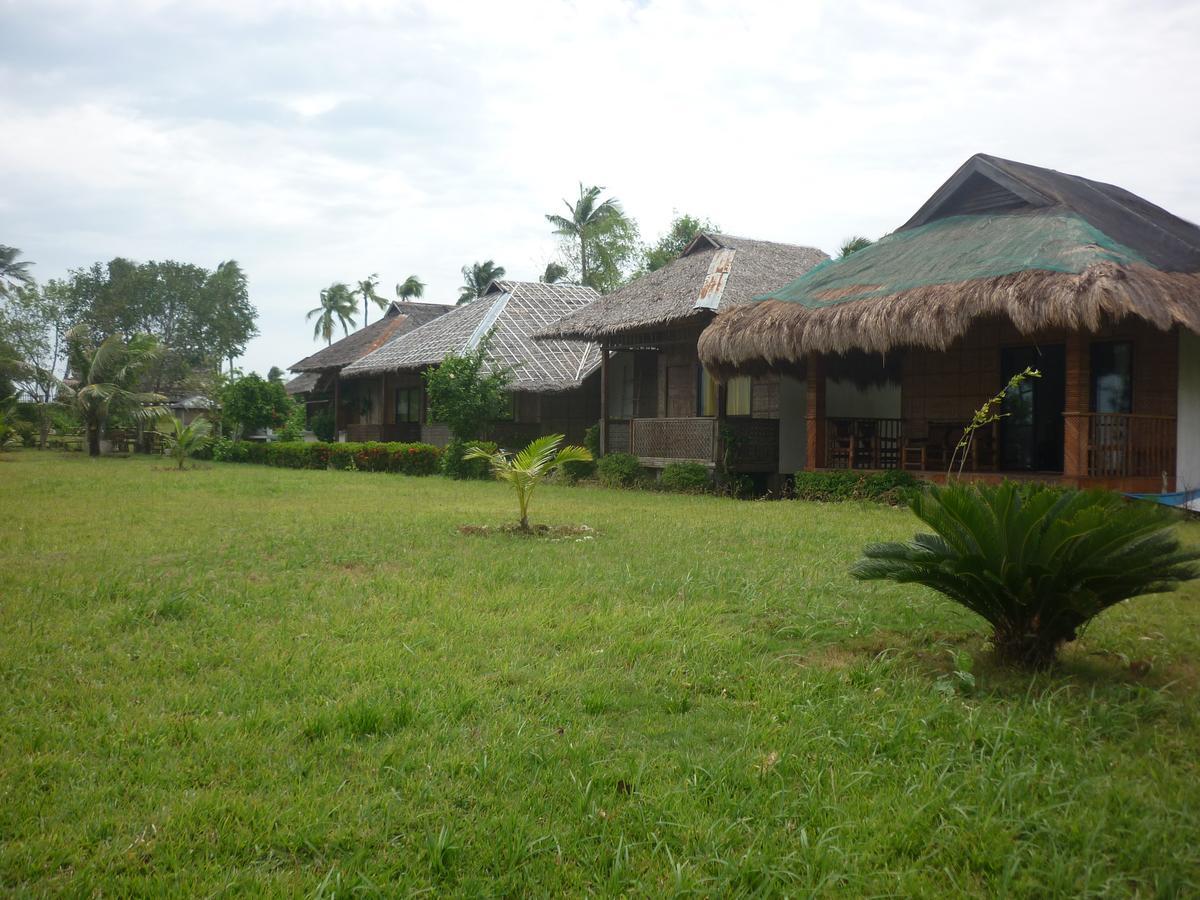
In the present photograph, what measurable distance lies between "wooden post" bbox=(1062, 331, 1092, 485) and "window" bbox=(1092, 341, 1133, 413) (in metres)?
1.81

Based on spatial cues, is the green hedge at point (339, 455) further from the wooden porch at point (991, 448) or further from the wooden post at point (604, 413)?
the wooden porch at point (991, 448)

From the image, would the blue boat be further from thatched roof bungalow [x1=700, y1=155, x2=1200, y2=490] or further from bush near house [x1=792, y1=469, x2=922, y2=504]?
bush near house [x1=792, y1=469, x2=922, y2=504]

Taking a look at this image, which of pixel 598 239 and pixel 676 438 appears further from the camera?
pixel 598 239

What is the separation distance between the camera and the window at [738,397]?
17.6m

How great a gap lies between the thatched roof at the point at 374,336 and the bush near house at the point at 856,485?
2121 cm

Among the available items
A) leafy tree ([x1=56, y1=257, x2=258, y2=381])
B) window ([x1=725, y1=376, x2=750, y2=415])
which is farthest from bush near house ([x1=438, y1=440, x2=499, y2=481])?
leafy tree ([x1=56, y1=257, x2=258, y2=381])

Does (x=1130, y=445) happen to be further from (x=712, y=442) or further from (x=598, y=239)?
(x=598, y=239)

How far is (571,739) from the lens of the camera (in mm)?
3697

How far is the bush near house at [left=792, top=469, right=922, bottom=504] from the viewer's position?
1249 centimetres

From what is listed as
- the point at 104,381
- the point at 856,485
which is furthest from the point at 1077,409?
the point at 104,381

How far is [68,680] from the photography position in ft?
14.3

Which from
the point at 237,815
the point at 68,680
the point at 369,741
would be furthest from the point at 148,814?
the point at 68,680

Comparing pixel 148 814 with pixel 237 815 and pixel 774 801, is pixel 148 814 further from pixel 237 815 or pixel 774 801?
pixel 774 801

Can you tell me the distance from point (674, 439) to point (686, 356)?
3.17 m
